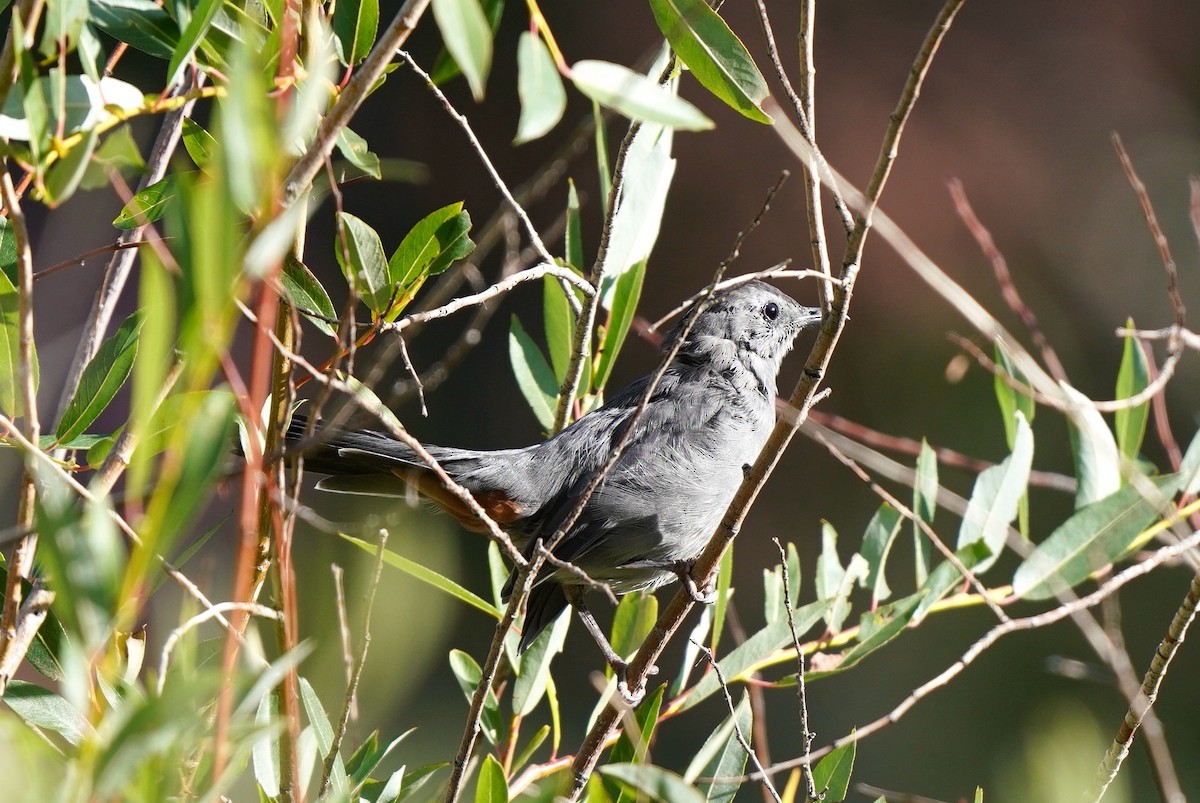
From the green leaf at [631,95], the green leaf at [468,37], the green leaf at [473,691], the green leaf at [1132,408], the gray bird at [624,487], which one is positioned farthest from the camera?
the gray bird at [624,487]

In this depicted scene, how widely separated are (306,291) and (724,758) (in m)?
1.03

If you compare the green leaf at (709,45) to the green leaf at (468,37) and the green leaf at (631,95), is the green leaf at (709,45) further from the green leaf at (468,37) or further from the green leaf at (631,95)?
the green leaf at (468,37)

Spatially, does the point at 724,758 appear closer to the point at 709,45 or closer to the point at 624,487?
the point at 709,45

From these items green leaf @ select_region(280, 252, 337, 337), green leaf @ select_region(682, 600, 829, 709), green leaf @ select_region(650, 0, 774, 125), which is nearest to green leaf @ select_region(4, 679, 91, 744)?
green leaf @ select_region(280, 252, 337, 337)

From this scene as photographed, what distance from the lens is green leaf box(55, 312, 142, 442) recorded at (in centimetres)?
180

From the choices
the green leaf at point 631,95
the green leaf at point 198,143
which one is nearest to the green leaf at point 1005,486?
the green leaf at point 631,95

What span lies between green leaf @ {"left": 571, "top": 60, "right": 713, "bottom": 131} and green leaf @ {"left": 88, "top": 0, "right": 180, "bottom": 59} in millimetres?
619

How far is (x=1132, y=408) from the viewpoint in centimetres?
228

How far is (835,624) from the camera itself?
2312 millimetres

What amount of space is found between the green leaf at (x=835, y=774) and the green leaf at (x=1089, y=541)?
1.67 feet

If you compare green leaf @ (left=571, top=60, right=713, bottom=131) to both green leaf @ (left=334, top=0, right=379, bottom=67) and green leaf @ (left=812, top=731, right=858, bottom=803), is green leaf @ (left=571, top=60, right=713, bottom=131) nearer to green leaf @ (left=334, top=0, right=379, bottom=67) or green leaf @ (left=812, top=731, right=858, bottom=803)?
green leaf @ (left=334, top=0, right=379, bottom=67)

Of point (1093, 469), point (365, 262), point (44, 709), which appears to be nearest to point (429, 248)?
point (365, 262)

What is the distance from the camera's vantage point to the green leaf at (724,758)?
178 cm

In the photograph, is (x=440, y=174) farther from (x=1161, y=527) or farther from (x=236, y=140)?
(x=236, y=140)
